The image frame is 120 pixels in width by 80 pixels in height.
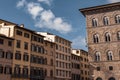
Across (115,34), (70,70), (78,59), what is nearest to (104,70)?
(115,34)

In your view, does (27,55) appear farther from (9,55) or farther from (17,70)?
(9,55)

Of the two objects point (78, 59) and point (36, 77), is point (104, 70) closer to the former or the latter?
point (36, 77)

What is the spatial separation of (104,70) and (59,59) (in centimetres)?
2861

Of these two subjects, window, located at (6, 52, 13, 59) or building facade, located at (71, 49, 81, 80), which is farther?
building facade, located at (71, 49, 81, 80)

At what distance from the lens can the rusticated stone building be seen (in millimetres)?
49375

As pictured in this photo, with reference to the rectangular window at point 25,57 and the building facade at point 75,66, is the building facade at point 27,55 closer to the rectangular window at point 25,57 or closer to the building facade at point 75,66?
the rectangular window at point 25,57

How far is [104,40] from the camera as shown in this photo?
5147 centimetres

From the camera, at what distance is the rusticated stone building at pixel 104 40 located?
4938 cm

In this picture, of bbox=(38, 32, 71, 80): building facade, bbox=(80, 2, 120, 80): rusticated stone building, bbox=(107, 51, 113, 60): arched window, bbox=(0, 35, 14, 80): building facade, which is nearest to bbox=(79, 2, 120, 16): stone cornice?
bbox=(80, 2, 120, 80): rusticated stone building

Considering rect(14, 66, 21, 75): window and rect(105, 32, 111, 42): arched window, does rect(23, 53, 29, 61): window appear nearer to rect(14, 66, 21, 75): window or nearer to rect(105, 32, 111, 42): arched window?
rect(14, 66, 21, 75): window

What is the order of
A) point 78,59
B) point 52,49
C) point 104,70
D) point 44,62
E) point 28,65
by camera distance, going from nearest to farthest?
1. point 104,70
2. point 28,65
3. point 44,62
4. point 52,49
5. point 78,59

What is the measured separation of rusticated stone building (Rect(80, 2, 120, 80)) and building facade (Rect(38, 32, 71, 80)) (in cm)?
2357

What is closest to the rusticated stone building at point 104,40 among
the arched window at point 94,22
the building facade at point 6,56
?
the arched window at point 94,22

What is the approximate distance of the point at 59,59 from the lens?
251 ft
